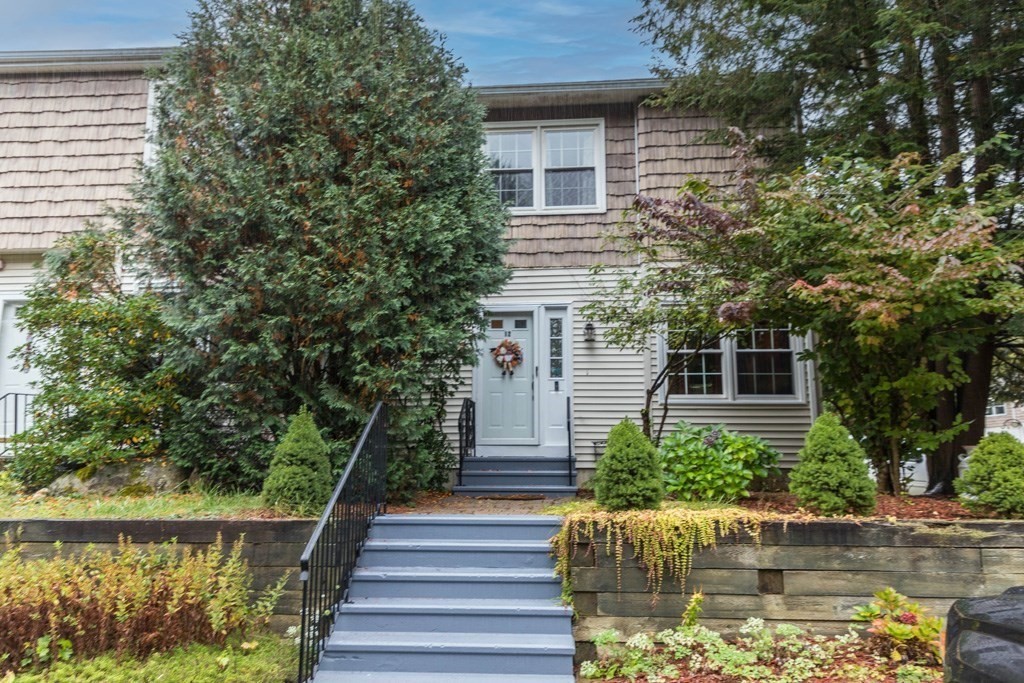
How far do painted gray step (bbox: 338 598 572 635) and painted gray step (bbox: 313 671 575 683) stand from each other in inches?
13.2

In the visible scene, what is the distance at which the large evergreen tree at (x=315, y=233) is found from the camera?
18.4ft

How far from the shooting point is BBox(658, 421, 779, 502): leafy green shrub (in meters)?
5.64

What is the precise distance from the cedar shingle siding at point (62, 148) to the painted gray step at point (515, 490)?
6.24 metres

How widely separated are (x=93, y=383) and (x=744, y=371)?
758 centimetres

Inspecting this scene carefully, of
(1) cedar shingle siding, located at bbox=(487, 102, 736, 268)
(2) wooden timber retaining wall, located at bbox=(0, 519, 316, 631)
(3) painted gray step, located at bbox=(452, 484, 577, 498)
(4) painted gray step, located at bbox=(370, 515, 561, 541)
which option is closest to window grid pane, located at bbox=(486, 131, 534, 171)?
(1) cedar shingle siding, located at bbox=(487, 102, 736, 268)

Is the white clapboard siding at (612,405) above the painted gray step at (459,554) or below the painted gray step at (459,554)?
above

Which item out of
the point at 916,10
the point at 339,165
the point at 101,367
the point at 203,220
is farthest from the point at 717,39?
the point at 101,367

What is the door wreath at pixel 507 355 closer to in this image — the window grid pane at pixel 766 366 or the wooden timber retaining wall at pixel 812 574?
the window grid pane at pixel 766 366

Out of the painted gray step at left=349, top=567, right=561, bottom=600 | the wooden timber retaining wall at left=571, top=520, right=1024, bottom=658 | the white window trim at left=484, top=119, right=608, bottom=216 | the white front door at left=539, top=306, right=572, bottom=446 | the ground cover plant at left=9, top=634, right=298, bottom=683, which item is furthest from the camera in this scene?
the white window trim at left=484, top=119, right=608, bottom=216

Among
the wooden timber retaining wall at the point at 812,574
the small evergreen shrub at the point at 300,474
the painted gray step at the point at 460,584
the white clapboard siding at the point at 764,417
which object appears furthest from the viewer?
the white clapboard siding at the point at 764,417

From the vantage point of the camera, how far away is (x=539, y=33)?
10.2 meters

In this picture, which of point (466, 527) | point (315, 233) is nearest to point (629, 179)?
point (315, 233)

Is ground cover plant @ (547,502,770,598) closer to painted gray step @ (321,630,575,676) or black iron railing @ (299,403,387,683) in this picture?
painted gray step @ (321,630,575,676)

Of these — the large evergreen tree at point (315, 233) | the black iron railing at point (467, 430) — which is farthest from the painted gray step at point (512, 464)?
the large evergreen tree at point (315, 233)
